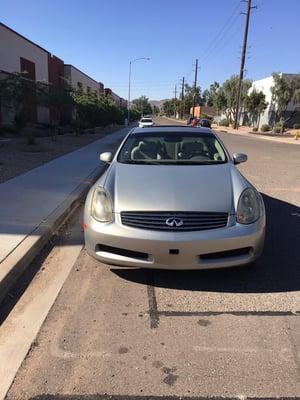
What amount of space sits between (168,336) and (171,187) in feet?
5.27

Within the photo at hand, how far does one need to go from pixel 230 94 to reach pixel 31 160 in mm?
57307

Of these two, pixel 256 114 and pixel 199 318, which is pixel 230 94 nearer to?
pixel 256 114

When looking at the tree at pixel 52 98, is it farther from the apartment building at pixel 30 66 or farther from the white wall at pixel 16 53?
the white wall at pixel 16 53

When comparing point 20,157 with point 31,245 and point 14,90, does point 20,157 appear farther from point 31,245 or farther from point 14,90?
point 31,245

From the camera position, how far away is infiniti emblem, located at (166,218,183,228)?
416 cm

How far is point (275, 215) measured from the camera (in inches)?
295

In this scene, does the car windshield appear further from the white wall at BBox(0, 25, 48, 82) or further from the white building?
the white building

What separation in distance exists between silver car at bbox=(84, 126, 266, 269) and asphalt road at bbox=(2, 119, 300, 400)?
365mm

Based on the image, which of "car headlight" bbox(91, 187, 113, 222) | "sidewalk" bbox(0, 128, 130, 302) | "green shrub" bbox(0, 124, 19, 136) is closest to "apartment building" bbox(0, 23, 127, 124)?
"green shrub" bbox(0, 124, 19, 136)

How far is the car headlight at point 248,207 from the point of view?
4.35m

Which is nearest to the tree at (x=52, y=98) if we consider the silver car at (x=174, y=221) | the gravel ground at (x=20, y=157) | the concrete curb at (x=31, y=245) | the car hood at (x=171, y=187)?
the gravel ground at (x=20, y=157)

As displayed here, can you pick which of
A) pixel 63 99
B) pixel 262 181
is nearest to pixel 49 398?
pixel 262 181

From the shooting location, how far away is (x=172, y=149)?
237 inches

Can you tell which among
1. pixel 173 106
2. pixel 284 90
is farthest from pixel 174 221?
pixel 173 106
